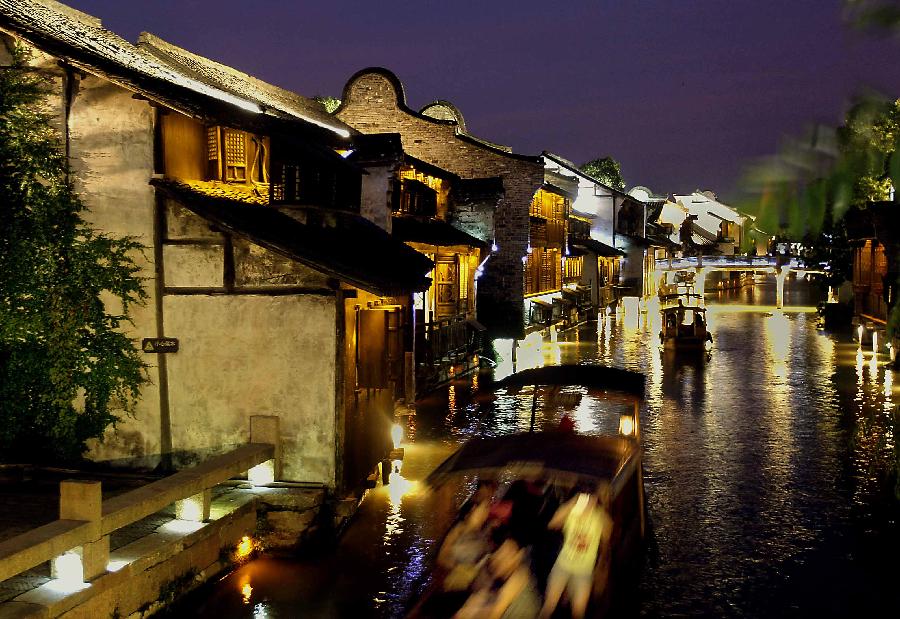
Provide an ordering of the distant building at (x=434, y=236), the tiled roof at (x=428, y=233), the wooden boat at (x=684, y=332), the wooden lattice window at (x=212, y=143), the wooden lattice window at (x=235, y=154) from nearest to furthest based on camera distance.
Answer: the wooden lattice window at (x=212, y=143) < the wooden lattice window at (x=235, y=154) < the distant building at (x=434, y=236) < the tiled roof at (x=428, y=233) < the wooden boat at (x=684, y=332)

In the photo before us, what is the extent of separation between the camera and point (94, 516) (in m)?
9.52

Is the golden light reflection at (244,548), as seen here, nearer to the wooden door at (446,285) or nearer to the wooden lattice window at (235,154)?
the wooden lattice window at (235,154)

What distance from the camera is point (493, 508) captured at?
9.88 m

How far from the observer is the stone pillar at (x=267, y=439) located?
520 inches

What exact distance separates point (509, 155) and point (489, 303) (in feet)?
24.2

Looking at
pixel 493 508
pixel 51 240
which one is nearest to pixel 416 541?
pixel 493 508

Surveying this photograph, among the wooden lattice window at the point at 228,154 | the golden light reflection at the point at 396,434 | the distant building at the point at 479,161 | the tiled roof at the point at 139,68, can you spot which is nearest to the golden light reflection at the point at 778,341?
the distant building at the point at 479,161

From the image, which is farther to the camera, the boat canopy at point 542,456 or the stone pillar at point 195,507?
the stone pillar at point 195,507

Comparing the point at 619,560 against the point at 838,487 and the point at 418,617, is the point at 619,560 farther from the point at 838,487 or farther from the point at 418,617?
the point at 838,487

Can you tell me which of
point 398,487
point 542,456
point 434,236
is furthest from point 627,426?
point 434,236

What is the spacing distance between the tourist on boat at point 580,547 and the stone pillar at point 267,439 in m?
5.29

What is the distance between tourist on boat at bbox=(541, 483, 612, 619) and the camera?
28.8ft

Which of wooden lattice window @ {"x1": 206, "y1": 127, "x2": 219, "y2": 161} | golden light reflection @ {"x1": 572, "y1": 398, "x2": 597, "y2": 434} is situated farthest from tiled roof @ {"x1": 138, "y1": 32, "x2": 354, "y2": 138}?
golden light reflection @ {"x1": 572, "y1": 398, "x2": 597, "y2": 434}

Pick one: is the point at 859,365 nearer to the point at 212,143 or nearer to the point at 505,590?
the point at 212,143
